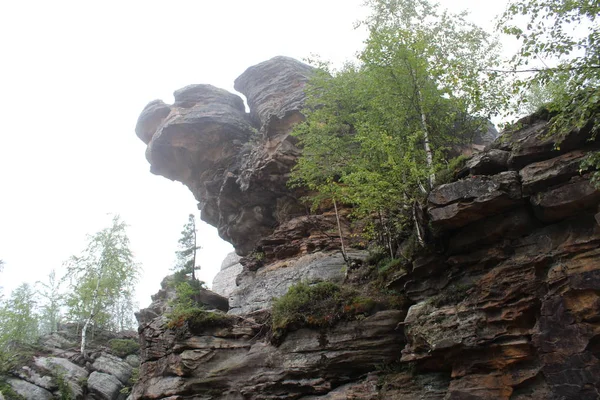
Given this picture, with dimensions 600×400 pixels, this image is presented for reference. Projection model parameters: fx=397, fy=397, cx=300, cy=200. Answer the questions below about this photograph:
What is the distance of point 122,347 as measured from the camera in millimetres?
29391

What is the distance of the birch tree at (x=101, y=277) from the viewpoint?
97.7ft

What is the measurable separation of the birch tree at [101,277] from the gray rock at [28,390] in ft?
19.0

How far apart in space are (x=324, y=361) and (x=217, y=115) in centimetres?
2251

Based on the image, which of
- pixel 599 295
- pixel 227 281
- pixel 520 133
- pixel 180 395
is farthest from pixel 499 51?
pixel 227 281

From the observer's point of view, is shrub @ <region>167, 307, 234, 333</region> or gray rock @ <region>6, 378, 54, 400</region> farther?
gray rock @ <region>6, 378, 54, 400</region>

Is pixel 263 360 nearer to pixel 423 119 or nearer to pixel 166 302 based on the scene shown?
pixel 423 119

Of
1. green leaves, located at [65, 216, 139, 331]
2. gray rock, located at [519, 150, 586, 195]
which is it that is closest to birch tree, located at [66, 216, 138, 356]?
green leaves, located at [65, 216, 139, 331]

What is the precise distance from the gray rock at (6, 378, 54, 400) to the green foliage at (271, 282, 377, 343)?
55.9ft

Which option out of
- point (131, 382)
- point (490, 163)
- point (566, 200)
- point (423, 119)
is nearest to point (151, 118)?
point (131, 382)

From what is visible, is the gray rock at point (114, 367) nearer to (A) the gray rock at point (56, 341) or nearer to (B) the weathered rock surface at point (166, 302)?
(B) the weathered rock surface at point (166, 302)

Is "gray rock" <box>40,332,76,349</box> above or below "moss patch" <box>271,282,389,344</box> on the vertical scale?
above

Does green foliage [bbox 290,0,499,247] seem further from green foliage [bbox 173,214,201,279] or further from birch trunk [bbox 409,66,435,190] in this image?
green foliage [bbox 173,214,201,279]

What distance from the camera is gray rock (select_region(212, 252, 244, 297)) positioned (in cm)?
4112

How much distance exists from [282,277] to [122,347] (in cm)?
1596
